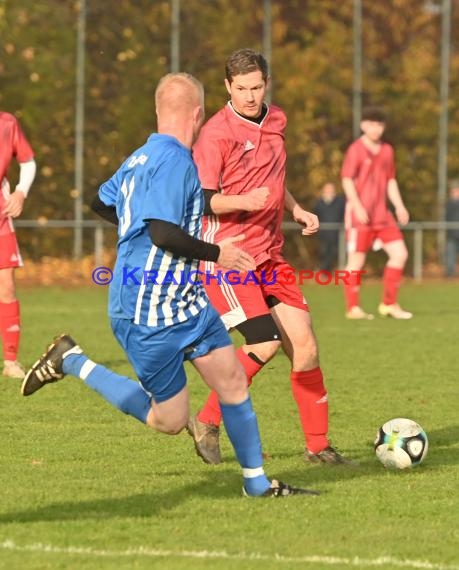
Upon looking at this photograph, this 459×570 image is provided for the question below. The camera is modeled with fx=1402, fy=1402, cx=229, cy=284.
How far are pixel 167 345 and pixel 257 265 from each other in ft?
4.73

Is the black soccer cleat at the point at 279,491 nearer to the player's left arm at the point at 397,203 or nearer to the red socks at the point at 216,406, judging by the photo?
the red socks at the point at 216,406

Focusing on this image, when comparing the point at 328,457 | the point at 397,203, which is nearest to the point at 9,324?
the point at 328,457

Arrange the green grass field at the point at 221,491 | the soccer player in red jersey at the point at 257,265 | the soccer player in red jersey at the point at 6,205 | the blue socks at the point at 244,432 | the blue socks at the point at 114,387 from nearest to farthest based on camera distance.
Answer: the green grass field at the point at 221,491
the blue socks at the point at 244,432
the blue socks at the point at 114,387
the soccer player in red jersey at the point at 257,265
the soccer player in red jersey at the point at 6,205

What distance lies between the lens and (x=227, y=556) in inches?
197

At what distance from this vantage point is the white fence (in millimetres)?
25016

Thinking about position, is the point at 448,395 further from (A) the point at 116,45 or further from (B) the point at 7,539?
(A) the point at 116,45

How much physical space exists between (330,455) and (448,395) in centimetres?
301

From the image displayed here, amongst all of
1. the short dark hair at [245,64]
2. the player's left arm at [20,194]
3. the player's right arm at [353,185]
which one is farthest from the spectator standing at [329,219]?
the short dark hair at [245,64]

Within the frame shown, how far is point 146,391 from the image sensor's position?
6023mm

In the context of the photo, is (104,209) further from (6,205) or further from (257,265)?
(6,205)

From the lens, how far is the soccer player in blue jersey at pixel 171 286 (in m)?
5.62

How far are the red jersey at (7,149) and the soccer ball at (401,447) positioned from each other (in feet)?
13.7

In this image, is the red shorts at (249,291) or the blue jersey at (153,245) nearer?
the blue jersey at (153,245)
